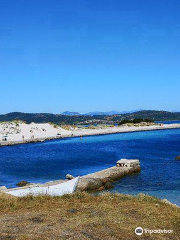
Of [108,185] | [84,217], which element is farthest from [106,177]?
[84,217]

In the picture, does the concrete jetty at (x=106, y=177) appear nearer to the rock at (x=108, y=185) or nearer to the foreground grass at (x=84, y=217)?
the rock at (x=108, y=185)

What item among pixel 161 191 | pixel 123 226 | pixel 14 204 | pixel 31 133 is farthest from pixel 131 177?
pixel 31 133

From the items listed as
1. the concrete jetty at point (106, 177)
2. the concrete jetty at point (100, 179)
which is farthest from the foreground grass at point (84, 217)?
the concrete jetty at point (106, 177)

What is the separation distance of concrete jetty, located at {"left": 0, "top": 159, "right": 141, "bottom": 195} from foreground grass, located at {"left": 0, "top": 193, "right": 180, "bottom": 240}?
694 centimetres

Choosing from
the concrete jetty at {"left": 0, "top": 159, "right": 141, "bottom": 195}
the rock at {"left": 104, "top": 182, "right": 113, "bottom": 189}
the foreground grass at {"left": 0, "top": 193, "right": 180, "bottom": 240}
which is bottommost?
the rock at {"left": 104, "top": 182, "right": 113, "bottom": 189}

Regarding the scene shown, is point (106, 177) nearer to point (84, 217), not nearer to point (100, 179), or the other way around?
point (100, 179)

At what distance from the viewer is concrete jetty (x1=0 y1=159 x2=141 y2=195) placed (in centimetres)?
2570

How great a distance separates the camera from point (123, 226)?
474 inches

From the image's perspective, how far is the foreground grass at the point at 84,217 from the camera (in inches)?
444

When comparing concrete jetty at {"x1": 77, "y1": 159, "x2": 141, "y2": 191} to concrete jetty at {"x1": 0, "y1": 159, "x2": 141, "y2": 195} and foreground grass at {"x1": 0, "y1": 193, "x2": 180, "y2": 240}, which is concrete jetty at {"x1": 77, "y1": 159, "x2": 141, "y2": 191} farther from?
foreground grass at {"x1": 0, "y1": 193, "x2": 180, "y2": 240}

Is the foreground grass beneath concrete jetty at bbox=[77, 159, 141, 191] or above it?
above

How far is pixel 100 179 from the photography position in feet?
106

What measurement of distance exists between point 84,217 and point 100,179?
19063 millimetres

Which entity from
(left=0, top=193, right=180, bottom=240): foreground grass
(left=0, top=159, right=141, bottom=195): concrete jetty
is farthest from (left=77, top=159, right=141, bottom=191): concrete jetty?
(left=0, top=193, right=180, bottom=240): foreground grass
